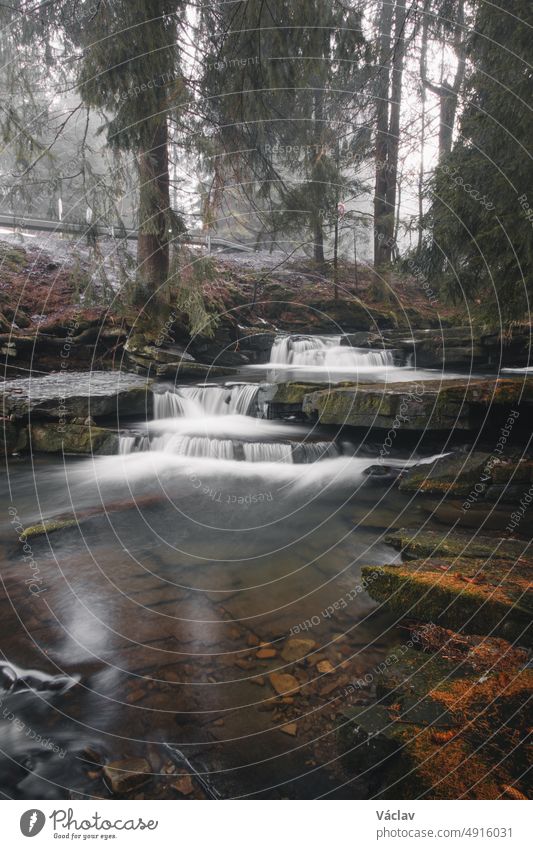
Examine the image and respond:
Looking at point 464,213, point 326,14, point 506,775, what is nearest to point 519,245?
point 464,213

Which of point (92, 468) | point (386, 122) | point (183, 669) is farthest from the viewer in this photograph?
point (386, 122)

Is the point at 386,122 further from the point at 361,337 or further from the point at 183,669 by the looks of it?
the point at 183,669

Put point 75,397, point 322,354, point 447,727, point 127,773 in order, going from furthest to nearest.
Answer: point 322,354
point 75,397
point 127,773
point 447,727

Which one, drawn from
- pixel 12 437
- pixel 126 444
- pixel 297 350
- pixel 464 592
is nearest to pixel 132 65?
pixel 126 444

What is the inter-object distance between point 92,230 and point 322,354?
7.80 meters

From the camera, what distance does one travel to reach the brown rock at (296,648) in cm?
319

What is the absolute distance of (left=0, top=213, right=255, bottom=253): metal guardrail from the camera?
8.65m

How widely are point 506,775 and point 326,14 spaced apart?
25.0 ft

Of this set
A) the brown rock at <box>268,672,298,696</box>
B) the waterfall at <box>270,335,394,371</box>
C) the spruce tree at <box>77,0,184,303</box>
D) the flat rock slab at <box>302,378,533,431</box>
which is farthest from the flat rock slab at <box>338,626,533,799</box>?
the waterfall at <box>270,335,394,371</box>

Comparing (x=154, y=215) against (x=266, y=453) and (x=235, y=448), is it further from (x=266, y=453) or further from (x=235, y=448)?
(x=266, y=453)

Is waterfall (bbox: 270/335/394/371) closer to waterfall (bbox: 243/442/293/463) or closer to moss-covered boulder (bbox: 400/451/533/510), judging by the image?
waterfall (bbox: 243/442/293/463)

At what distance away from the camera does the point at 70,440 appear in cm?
823

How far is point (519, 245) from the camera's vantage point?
16.9ft

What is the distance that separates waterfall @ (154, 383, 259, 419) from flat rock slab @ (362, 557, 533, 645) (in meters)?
6.64
